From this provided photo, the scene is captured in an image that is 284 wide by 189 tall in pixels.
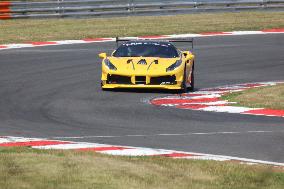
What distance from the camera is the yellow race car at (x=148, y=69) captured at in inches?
827

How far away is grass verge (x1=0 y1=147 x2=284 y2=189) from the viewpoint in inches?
401

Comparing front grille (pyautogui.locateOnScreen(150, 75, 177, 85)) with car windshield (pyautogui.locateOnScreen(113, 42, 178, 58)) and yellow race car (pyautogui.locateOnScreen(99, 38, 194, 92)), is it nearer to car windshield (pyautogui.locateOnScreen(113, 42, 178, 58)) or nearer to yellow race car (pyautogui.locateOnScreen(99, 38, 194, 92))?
yellow race car (pyautogui.locateOnScreen(99, 38, 194, 92))

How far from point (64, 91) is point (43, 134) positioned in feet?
20.6

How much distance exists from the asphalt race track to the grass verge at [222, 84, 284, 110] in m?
1.34

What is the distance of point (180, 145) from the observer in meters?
13.9

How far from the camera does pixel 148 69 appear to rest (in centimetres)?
2116

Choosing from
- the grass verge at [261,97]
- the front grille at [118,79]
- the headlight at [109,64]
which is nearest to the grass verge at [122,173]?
the grass verge at [261,97]

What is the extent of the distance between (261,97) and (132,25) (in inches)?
745

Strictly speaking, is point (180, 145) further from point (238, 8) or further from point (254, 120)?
point (238, 8)

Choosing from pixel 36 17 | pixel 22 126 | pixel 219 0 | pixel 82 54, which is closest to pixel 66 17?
pixel 36 17

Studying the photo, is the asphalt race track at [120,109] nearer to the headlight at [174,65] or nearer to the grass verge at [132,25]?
the headlight at [174,65]

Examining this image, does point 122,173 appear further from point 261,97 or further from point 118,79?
point 118,79

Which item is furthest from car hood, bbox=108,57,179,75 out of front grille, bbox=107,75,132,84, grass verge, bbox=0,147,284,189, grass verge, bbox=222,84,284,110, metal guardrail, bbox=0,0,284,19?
metal guardrail, bbox=0,0,284,19

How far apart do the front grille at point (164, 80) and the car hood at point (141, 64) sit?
17 centimetres
